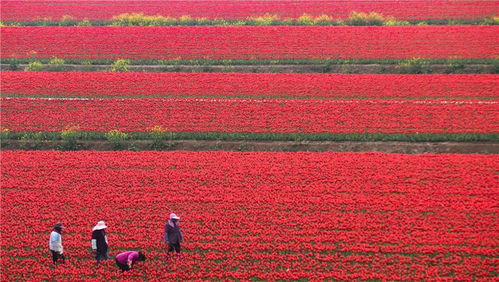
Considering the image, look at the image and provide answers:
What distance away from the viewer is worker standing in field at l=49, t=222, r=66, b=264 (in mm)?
14531

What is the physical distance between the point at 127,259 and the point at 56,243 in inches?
84.5

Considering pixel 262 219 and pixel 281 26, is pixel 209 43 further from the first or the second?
pixel 262 219

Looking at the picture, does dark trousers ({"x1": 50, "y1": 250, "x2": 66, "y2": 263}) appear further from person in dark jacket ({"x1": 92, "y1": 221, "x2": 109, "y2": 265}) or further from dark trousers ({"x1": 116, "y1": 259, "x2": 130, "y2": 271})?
dark trousers ({"x1": 116, "y1": 259, "x2": 130, "y2": 271})

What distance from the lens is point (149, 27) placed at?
127 ft

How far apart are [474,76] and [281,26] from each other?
577 inches

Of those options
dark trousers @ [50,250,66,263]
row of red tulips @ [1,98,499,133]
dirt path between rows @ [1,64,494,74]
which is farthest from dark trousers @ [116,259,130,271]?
dirt path between rows @ [1,64,494,74]

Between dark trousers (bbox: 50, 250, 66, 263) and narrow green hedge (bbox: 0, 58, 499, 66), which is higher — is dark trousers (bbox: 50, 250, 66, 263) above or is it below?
below

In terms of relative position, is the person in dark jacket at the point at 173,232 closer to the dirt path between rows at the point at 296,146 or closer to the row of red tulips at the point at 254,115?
the dirt path between rows at the point at 296,146

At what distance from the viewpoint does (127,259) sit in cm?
1433

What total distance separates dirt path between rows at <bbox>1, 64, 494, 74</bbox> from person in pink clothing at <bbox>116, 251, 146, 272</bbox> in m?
19.4

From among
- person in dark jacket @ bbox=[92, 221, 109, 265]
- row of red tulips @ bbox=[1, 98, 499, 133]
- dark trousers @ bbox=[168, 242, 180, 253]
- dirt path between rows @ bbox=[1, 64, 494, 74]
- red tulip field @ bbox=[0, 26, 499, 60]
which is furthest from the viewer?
red tulip field @ bbox=[0, 26, 499, 60]

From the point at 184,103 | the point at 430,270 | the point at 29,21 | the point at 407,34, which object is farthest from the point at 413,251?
the point at 29,21

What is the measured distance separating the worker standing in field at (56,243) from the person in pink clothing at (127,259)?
6.00ft

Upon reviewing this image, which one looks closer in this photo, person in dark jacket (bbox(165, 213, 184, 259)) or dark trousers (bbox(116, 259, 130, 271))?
dark trousers (bbox(116, 259, 130, 271))
